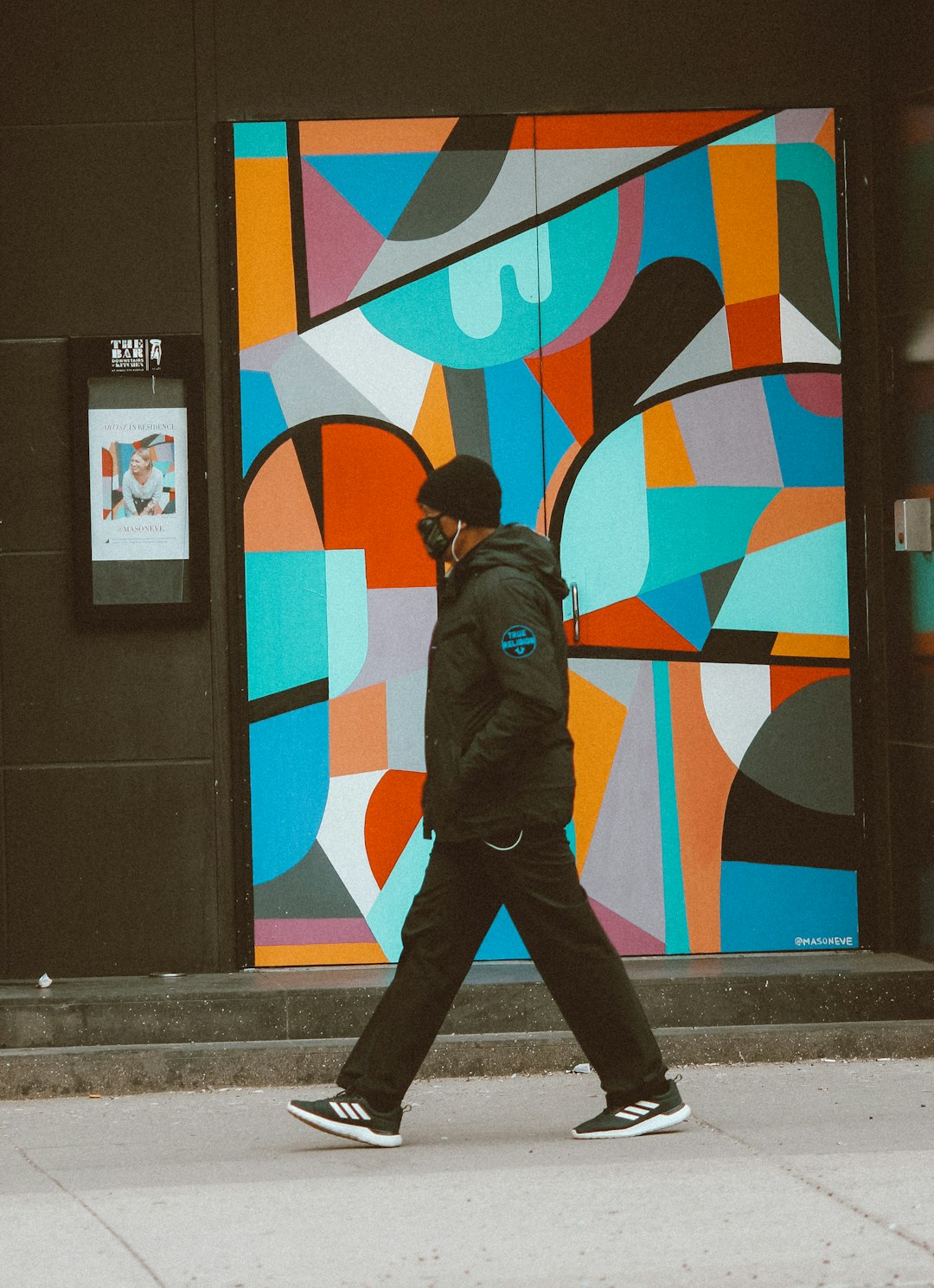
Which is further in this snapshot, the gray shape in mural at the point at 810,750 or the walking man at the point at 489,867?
the gray shape in mural at the point at 810,750

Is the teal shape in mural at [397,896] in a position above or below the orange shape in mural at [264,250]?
below

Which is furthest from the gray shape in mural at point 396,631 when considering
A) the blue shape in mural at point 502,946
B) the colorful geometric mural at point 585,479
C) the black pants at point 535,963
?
the black pants at point 535,963

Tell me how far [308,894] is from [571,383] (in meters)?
2.24

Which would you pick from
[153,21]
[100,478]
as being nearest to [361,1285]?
[100,478]

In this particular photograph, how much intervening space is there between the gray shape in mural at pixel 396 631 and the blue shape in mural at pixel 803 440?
1482 mm

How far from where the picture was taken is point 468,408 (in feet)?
22.7

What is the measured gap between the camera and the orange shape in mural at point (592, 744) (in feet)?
22.8

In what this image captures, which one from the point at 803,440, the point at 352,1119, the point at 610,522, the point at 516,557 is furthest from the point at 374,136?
the point at 352,1119

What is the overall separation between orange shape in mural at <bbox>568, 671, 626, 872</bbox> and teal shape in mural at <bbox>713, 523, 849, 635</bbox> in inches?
21.9

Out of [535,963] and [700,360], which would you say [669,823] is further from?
[535,963]

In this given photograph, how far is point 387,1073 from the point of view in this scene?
16.5ft

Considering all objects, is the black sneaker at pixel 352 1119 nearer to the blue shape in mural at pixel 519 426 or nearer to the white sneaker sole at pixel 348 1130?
the white sneaker sole at pixel 348 1130

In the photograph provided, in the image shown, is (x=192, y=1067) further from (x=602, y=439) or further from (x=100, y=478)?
(x=602, y=439)

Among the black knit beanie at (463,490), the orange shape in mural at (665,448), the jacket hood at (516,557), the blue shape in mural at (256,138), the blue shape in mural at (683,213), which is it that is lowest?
the jacket hood at (516,557)
